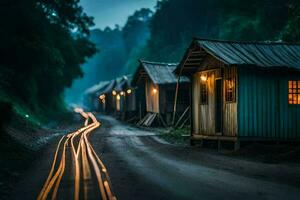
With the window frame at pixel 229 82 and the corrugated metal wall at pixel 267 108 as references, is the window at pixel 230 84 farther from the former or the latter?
the corrugated metal wall at pixel 267 108

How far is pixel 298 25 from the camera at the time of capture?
3747cm

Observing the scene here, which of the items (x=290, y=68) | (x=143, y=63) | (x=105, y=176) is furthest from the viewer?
(x=143, y=63)

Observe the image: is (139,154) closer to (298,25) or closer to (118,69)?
(298,25)

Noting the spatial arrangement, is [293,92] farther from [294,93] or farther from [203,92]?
[203,92]

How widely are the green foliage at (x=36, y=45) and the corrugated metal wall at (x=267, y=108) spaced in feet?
64.0

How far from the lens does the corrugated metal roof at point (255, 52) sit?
62.3ft

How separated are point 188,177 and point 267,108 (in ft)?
27.8

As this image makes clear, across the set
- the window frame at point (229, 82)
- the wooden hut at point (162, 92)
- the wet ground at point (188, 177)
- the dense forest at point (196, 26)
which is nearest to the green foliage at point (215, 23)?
the dense forest at point (196, 26)

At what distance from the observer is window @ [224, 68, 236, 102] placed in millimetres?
19766

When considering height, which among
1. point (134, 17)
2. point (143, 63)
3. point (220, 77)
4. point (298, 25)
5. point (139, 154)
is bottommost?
point (139, 154)

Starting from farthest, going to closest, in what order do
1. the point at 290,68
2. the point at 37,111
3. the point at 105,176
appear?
the point at 37,111
the point at 290,68
the point at 105,176

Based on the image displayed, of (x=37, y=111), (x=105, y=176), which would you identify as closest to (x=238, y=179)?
(x=105, y=176)

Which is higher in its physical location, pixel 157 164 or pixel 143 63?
pixel 143 63

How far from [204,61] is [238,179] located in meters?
12.2
